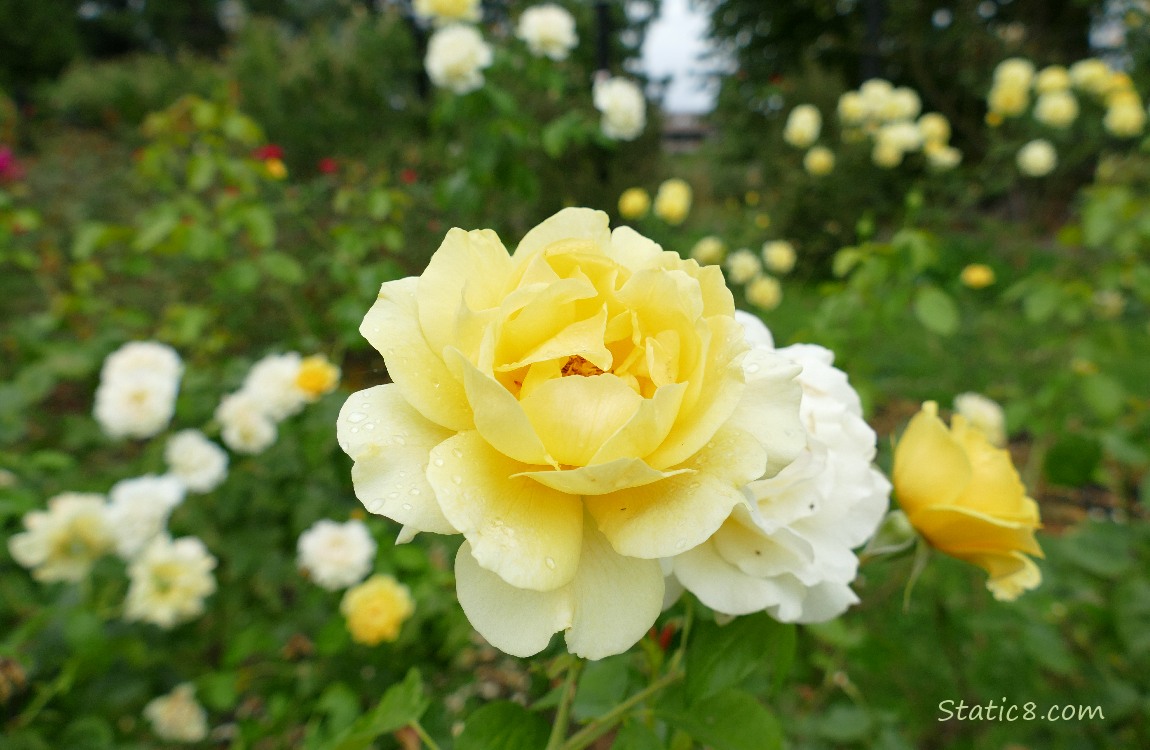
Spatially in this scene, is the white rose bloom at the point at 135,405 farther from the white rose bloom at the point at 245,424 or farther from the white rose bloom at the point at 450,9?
the white rose bloom at the point at 450,9

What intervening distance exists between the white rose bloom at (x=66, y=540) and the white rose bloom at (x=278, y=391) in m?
0.34

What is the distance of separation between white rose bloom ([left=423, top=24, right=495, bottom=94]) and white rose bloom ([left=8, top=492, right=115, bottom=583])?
60.3 inches

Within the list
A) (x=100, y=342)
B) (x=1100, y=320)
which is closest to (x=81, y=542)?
(x=100, y=342)

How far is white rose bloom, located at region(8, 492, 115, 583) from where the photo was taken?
106 cm

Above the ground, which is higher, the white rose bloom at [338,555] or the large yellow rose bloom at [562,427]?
the large yellow rose bloom at [562,427]

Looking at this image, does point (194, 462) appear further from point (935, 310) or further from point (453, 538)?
point (935, 310)

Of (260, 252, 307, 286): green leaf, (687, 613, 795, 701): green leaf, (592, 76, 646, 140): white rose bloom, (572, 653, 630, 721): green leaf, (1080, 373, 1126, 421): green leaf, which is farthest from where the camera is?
(592, 76, 646, 140): white rose bloom

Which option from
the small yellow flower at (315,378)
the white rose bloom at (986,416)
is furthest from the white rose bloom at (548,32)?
the white rose bloom at (986,416)

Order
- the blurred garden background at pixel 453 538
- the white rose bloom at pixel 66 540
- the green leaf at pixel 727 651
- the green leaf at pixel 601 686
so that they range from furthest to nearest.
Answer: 1. the white rose bloom at pixel 66 540
2. the blurred garden background at pixel 453 538
3. the green leaf at pixel 601 686
4. the green leaf at pixel 727 651

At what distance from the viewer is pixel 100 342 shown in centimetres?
181

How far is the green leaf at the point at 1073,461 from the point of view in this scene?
1.29 meters

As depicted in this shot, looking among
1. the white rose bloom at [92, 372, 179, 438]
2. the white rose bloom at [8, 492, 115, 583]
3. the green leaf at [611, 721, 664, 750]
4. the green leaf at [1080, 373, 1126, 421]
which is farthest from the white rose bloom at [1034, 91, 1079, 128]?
the white rose bloom at [8, 492, 115, 583]

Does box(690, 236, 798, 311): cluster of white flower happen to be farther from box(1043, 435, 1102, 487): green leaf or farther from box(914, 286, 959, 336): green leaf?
box(1043, 435, 1102, 487): green leaf

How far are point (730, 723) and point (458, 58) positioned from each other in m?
2.03
